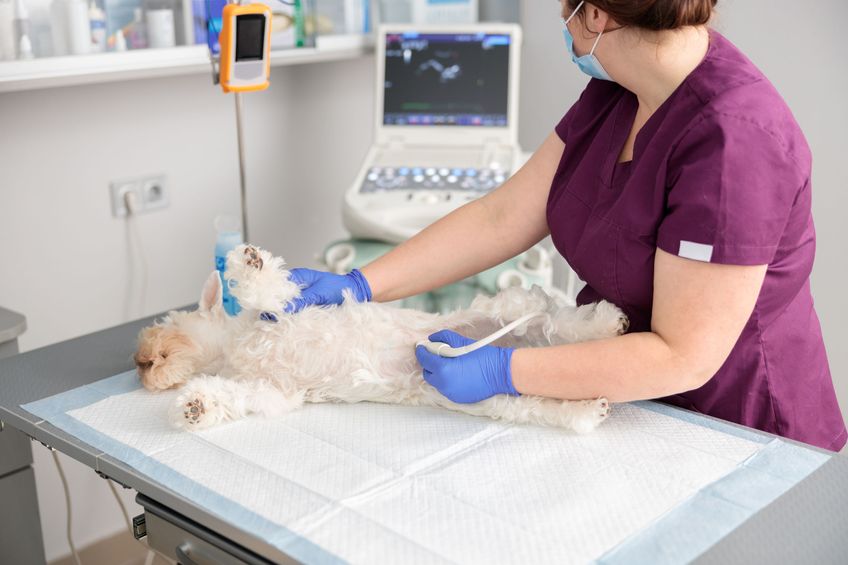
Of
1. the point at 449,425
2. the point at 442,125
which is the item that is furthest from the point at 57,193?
the point at 449,425

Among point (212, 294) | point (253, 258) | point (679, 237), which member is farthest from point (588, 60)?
point (212, 294)

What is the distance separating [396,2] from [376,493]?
2034 mm

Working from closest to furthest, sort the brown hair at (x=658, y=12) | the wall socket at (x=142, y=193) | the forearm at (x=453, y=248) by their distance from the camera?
the brown hair at (x=658, y=12) → the forearm at (x=453, y=248) → the wall socket at (x=142, y=193)

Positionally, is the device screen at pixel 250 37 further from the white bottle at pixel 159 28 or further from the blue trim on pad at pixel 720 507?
the blue trim on pad at pixel 720 507

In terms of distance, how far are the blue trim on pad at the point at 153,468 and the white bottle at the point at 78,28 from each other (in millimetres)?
956

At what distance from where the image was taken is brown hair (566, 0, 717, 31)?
1.21 metres

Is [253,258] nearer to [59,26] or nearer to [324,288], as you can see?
[324,288]

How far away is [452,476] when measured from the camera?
1141 millimetres

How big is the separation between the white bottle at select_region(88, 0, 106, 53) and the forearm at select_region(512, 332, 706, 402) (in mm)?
1364

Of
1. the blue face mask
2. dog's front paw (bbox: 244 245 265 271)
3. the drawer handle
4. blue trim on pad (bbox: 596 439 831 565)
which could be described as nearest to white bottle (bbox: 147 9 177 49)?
dog's front paw (bbox: 244 245 265 271)

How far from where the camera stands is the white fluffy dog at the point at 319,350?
1.28 meters

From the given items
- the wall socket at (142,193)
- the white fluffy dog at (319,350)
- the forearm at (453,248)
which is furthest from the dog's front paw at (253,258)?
the wall socket at (142,193)

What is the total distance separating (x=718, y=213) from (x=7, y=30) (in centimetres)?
154

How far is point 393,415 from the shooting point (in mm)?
1316
